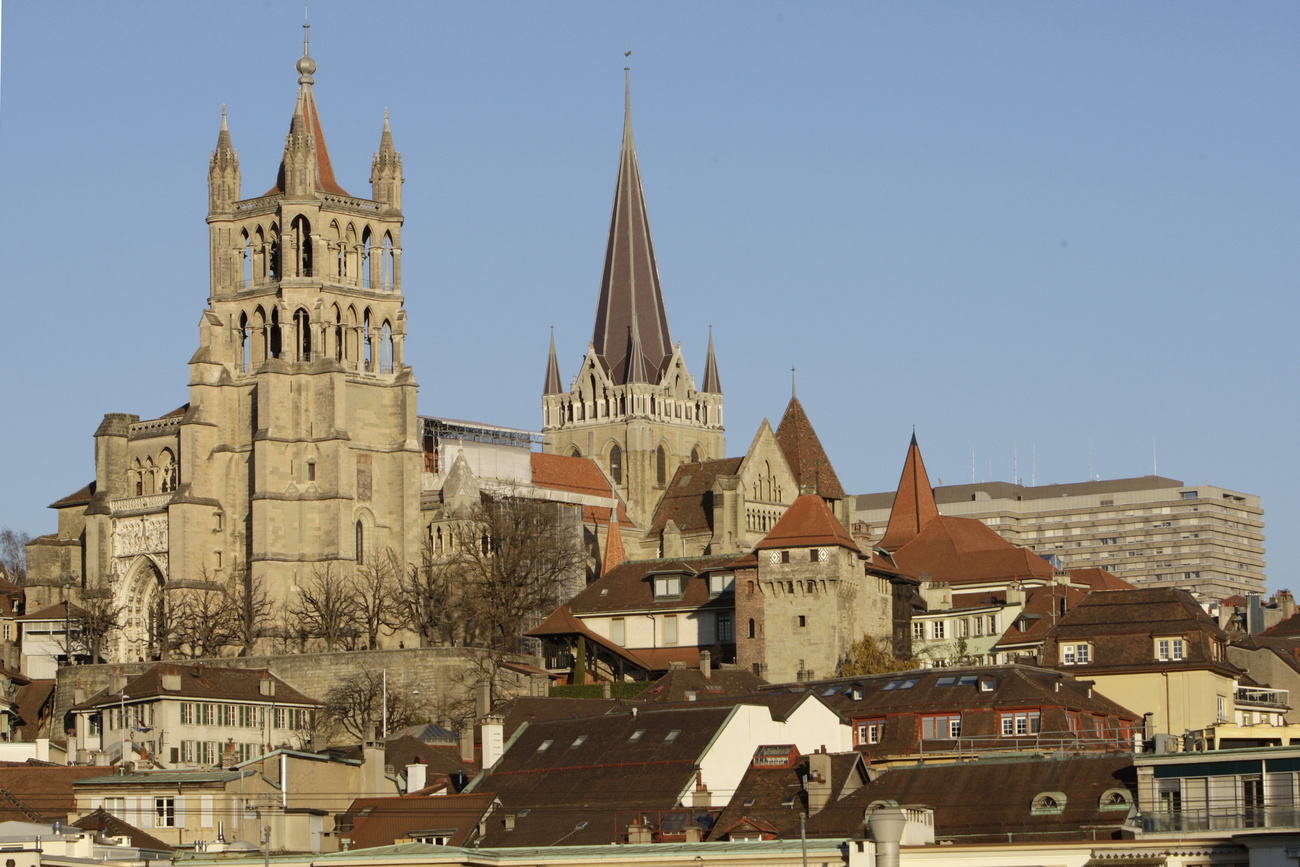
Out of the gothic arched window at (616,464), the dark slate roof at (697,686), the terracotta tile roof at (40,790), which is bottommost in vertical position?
the terracotta tile roof at (40,790)

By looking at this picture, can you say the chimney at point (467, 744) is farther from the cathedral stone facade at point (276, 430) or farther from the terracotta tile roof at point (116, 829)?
the cathedral stone facade at point (276, 430)

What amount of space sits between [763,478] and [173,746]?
198 ft

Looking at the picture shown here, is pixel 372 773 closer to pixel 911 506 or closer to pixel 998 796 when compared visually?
pixel 998 796

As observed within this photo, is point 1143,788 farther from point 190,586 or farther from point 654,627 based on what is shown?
point 190,586

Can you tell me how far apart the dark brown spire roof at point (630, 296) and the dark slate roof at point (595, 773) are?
101 meters

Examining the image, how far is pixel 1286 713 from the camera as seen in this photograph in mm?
97000

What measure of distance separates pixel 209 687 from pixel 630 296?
84.9m

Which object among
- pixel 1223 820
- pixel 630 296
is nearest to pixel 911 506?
pixel 630 296

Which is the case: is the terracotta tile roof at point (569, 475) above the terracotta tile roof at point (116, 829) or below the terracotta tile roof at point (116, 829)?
above

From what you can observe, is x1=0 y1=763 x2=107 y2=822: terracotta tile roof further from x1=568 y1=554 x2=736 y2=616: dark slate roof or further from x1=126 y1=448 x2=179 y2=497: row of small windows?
x1=126 y1=448 x2=179 y2=497: row of small windows

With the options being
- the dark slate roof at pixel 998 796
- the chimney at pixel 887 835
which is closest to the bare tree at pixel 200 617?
the dark slate roof at pixel 998 796

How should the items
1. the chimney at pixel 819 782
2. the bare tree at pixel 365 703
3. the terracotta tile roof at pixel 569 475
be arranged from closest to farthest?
the chimney at pixel 819 782, the bare tree at pixel 365 703, the terracotta tile roof at pixel 569 475

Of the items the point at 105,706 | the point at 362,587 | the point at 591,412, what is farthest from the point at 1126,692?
the point at 591,412

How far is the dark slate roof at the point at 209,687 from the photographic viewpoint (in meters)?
94.5
